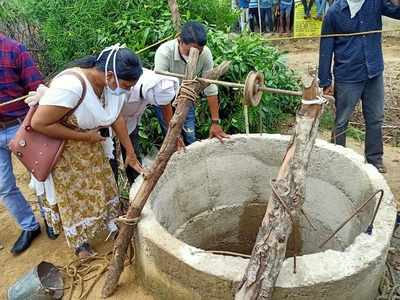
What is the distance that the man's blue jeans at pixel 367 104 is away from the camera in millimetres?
4320

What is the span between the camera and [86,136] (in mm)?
3002

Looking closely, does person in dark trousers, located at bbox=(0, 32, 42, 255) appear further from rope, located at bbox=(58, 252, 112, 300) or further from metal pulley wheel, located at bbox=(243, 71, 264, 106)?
metal pulley wheel, located at bbox=(243, 71, 264, 106)

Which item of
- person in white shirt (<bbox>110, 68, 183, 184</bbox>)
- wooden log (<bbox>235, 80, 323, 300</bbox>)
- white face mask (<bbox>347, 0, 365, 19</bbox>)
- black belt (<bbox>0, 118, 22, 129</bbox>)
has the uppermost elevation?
white face mask (<bbox>347, 0, 365, 19</bbox>)

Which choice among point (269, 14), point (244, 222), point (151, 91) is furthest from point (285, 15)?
point (151, 91)

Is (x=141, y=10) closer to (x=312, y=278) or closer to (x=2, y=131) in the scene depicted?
(x=2, y=131)

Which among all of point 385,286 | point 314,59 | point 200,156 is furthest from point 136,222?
point 314,59

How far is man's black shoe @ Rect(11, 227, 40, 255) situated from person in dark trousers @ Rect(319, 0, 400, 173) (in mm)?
2765

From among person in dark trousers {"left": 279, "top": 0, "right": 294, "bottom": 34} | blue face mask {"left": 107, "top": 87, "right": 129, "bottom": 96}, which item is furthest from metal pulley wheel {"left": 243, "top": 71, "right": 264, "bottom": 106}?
person in dark trousers {"left": 279, "top": 0, "right": 294, "bottom": 34}

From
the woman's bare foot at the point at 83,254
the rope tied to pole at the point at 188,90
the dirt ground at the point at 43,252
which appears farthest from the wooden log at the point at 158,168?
the woman's bare foot at the point at 83,254

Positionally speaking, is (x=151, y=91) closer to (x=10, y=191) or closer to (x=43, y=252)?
(x=10, y=191)

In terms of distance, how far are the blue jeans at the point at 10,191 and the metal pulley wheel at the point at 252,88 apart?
1881 mm

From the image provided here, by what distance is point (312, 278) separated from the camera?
2369mm

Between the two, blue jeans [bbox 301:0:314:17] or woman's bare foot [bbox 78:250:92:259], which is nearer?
woman's bare foot [bbox 78:250:92:259]

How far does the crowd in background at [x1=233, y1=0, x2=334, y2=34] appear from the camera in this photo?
10.7m
